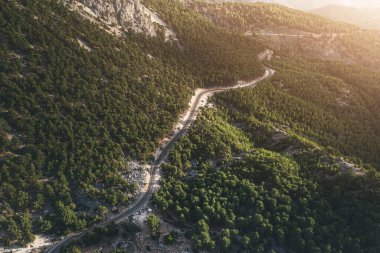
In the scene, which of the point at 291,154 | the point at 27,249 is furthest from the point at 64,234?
the point at 291,154

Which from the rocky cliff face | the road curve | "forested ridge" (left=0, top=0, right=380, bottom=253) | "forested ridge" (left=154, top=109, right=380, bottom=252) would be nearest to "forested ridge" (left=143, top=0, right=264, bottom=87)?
"forested ridge" (left=0, top=0, right=380, bottom=253)

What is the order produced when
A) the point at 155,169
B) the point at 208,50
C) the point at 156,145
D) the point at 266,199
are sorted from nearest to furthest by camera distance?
the point at 266,199 → the point at 155,169 → the point at 156,145 → the point at 208,50

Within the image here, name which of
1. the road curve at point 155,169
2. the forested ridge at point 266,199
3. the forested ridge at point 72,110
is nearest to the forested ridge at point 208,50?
the forested ridge at point 72,110

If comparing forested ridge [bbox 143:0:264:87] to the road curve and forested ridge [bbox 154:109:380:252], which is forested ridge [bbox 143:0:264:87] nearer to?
the road curve

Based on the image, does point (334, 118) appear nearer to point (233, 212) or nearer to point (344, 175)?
point (344, 175)

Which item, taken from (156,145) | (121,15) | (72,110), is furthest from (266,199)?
(121,15)

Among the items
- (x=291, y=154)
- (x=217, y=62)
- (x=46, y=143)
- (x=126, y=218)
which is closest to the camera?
(x=126, y=218)

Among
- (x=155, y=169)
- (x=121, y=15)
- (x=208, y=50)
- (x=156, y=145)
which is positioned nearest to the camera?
(x=155, y=169)

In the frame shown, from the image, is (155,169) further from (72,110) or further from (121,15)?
(121,15)
